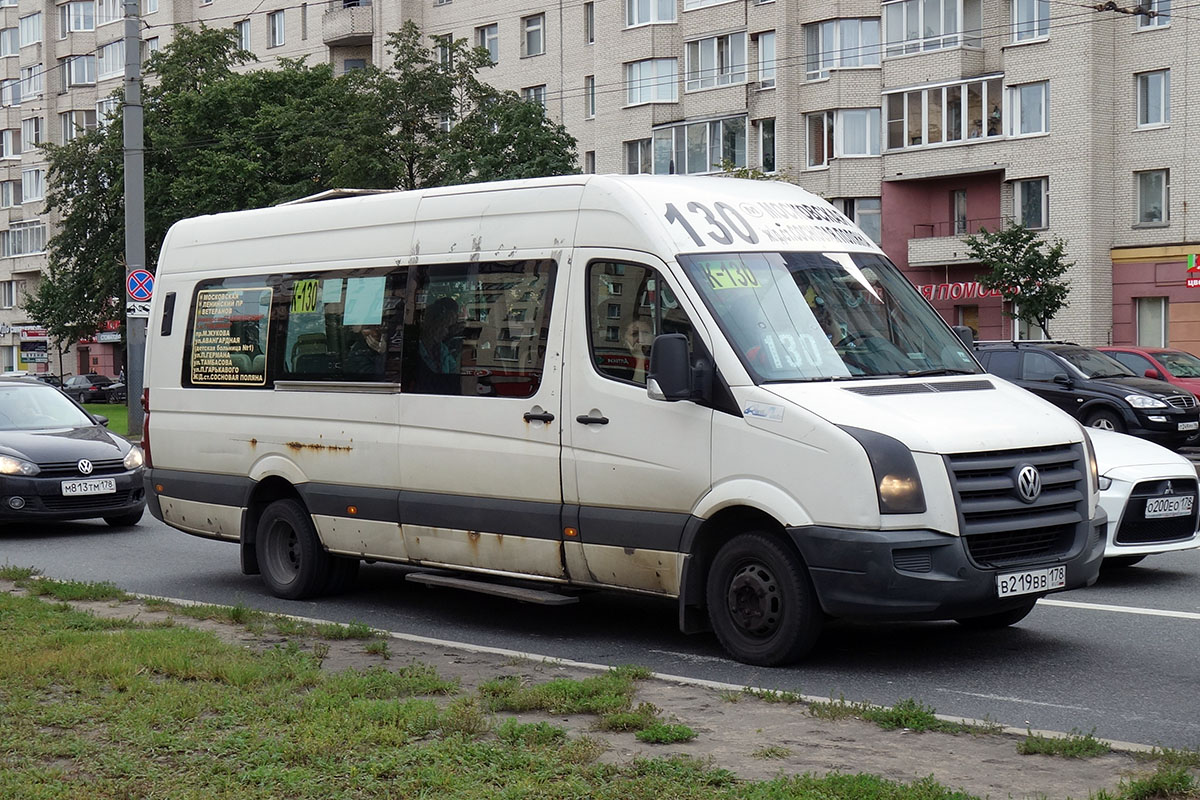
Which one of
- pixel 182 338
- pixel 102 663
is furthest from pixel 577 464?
pixel 182 338

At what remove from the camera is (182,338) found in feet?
38.6

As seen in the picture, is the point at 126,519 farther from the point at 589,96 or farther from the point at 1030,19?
the point at 589,96

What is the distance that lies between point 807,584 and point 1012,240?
35.7 meters

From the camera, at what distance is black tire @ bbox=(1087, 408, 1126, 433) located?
23.9 meters

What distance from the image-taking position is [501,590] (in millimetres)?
9102

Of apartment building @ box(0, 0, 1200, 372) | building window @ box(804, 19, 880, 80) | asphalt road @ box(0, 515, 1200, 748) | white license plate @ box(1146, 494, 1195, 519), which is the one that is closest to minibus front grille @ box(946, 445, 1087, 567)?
asphalt road @ box(0, 515, 1200, 748)

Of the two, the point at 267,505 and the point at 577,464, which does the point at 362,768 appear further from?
the point at 267,505

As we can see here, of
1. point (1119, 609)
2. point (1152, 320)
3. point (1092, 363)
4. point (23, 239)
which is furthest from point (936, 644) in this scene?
point (23, 239)

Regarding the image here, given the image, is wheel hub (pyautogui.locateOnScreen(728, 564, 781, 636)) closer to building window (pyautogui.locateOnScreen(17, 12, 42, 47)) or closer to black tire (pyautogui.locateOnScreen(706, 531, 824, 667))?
black tire (pyautogui.locateOnScreen(706, 531, 824, 667))

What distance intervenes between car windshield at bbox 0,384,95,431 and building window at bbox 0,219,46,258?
71529 mm

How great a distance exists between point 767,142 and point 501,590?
4409cm

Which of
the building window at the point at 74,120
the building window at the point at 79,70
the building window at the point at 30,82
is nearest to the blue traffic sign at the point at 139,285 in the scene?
the building window at the point at 74,120

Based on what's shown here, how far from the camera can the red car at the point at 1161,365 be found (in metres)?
26.2

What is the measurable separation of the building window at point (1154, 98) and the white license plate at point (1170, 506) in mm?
35332
